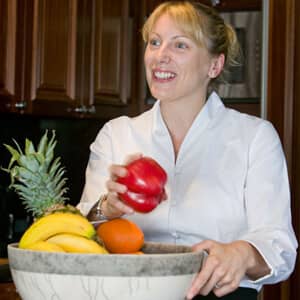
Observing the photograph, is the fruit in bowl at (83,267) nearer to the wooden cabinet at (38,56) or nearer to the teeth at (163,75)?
the teeth at (163,75)

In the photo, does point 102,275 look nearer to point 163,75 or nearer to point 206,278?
point 206,278

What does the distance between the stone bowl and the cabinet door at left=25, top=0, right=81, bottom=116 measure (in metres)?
2.11

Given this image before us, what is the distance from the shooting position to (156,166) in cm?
129

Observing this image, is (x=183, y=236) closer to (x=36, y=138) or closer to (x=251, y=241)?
(x=251, y=241)

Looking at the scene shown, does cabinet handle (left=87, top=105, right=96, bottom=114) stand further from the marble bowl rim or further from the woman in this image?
the marble bowl rim

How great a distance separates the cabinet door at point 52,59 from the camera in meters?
3.15

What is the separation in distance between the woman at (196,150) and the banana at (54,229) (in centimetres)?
32

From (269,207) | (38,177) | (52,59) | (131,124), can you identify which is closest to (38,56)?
(52,59)

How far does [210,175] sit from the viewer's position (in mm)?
1712

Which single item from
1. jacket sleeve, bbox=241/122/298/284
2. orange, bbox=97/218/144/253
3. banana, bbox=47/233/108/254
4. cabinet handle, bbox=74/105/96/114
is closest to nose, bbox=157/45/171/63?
jacket sleeve, bbox=241/122/298/284

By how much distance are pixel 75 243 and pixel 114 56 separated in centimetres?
255

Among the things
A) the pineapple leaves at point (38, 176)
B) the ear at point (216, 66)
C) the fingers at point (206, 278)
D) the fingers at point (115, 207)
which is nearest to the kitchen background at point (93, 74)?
the ear at point (216, 66)

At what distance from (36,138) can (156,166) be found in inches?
93.8

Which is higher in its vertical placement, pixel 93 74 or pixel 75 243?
pixel 93 74
